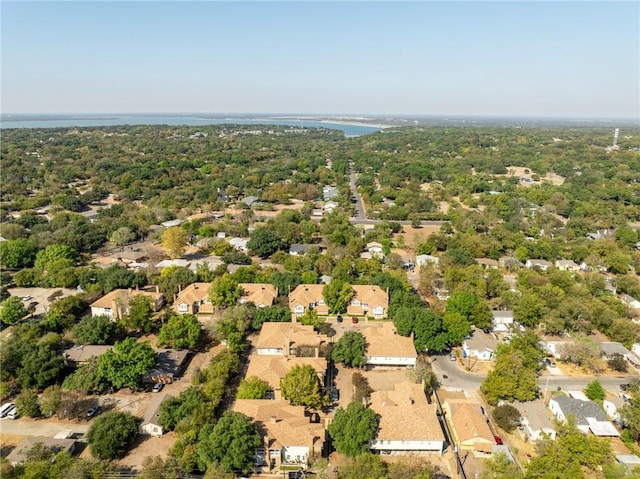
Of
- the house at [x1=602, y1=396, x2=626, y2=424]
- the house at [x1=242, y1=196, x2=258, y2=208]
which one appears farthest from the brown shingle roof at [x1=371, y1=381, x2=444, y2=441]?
the house at [x1=242, y1=196, x2=258, y2=208]

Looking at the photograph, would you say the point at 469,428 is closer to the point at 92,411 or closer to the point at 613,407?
the point at 613,407

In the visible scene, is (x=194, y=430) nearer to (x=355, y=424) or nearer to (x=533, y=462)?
(x=355, y=424)

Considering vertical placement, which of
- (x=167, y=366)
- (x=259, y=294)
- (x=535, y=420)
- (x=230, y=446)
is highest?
(x=230, y=446)

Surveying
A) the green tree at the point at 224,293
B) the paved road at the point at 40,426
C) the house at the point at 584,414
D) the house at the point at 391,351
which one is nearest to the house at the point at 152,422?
the paved road at the point at 40,426

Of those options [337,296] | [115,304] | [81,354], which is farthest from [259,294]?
[81,354]

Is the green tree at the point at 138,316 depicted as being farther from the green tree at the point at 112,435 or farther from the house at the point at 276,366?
the green tree at the point at 112,435

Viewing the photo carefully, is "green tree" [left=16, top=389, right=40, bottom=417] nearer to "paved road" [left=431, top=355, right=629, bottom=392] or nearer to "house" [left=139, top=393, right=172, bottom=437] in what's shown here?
"house" [left=139, top=393, right=172, bottom=437]

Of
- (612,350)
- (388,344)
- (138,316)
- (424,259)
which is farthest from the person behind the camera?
(424,259)
